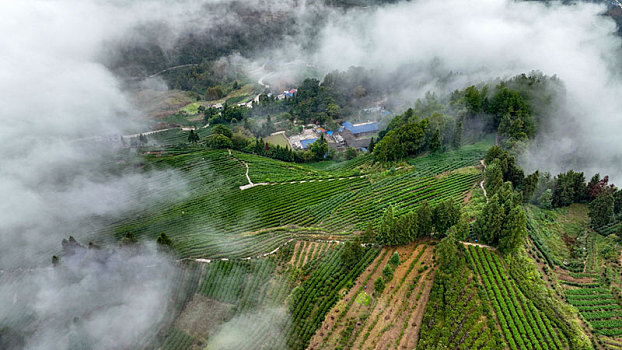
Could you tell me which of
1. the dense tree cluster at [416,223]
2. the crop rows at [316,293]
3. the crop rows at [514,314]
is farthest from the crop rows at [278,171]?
the crop rows at [514,314]

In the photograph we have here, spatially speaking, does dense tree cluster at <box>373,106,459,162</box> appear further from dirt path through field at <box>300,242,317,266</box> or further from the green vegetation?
the green vegetation

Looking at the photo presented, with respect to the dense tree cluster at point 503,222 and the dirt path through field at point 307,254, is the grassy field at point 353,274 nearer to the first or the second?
the dirt path through field at point 307,254

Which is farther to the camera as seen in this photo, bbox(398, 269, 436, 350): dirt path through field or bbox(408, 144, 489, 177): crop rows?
bbox(408, 144, 489, 177): crop rows

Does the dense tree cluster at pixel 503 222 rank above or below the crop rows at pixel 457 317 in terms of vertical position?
above

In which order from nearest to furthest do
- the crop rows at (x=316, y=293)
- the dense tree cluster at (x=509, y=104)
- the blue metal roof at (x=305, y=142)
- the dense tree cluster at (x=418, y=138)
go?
the crop rows at (x=316, y=293)
the dense tree cluster at (x=418, y=138)
the dense tree cluster at (x=509, y=104)
the blue metal roof at (x=305, y=142)

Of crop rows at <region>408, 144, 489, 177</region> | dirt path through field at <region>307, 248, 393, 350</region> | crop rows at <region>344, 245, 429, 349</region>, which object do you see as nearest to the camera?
crop rows at <region>344, 245, 429, 349</region>

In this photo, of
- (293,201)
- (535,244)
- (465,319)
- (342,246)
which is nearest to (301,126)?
(293,201)

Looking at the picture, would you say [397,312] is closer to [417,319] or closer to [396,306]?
[396,306]

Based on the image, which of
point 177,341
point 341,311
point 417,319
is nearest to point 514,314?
point 417,319

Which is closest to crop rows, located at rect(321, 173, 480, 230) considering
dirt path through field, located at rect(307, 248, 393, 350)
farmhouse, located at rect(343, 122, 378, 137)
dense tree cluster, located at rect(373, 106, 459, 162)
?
dense tree cluster, located at rect(373, 106, 459, 162)
